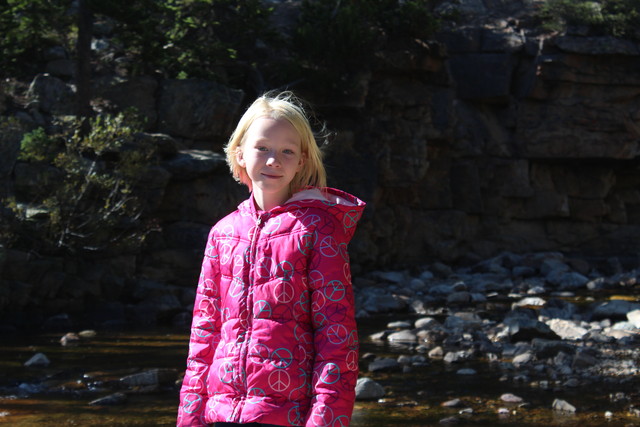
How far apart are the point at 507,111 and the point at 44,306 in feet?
57.9

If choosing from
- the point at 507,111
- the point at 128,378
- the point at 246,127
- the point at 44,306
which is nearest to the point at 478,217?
the point at 507,111

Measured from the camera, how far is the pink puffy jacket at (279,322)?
7.64ft

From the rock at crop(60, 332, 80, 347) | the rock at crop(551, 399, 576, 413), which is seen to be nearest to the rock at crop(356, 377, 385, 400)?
the rock at crop(551, 399, 576, 413)

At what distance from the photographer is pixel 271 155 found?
2609 millimetres

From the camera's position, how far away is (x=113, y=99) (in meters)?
17.6

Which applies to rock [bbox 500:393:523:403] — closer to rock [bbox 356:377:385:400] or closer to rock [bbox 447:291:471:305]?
rock [bbox 356:377:385:400]

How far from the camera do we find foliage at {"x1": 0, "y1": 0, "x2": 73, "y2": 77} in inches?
643

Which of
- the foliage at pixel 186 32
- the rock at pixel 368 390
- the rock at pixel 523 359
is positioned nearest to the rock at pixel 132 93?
the foliage at pixel 186 32

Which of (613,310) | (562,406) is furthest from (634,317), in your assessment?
(562,406)

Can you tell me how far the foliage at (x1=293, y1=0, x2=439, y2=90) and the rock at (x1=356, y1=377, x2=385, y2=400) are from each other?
503 inches

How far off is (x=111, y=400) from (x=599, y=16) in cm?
2202

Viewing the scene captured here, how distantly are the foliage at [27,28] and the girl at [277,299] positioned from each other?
14935mm

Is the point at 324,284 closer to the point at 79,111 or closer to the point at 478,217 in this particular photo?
the point at 79,111

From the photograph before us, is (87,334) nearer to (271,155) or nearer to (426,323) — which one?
(426,323)
